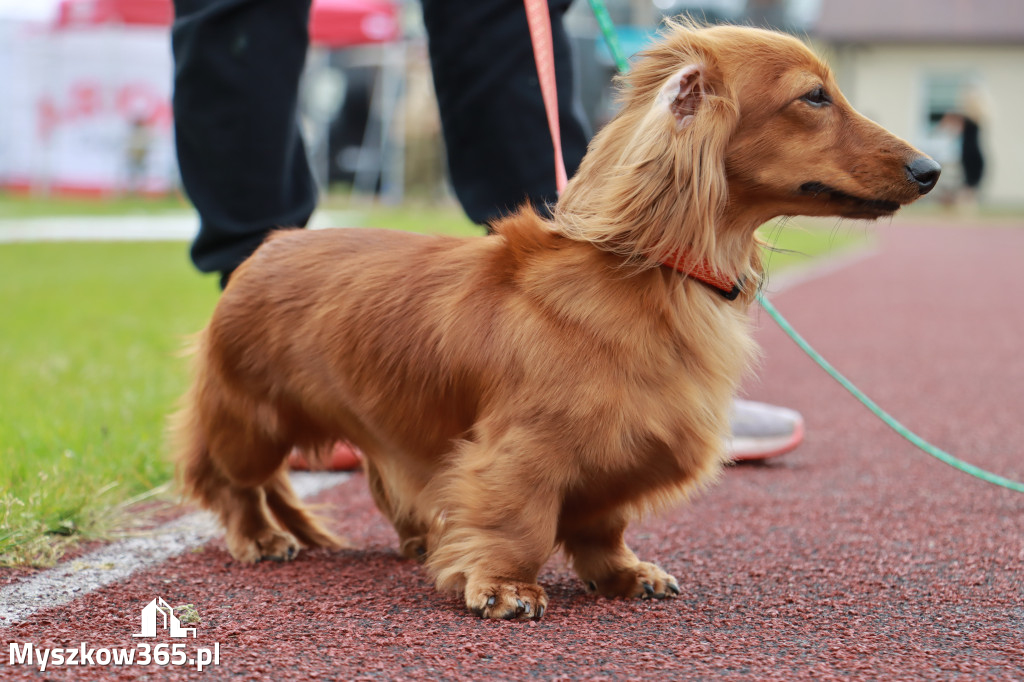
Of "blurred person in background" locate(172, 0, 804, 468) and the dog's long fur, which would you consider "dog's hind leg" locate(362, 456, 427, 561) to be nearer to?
the dog's long fur

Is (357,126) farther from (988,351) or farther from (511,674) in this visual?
(511,674)

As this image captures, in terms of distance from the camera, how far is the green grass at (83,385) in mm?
2709

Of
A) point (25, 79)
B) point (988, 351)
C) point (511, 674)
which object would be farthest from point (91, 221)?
point (511, 674)

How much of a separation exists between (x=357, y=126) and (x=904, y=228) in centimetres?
959

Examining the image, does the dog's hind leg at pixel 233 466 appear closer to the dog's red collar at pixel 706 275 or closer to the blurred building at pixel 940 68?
the dog's red collar at pixel 706 275

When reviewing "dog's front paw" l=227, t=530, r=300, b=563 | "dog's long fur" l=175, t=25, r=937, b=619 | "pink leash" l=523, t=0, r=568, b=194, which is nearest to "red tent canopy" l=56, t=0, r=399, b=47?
"pink leash" l=523, t=0, r=568, b=194

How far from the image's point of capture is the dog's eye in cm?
223

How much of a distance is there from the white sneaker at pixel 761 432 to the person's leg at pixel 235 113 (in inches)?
58.1

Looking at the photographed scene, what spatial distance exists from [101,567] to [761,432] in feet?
6.42

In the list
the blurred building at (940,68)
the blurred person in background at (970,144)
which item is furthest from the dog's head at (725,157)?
the blurred building at (940,68)

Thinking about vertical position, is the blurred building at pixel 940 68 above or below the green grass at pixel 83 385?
above

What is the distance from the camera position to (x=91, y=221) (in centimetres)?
1441

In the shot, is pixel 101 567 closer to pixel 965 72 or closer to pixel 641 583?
pixel 641 583

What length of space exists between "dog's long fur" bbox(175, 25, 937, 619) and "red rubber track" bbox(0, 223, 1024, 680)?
164 millimetres
